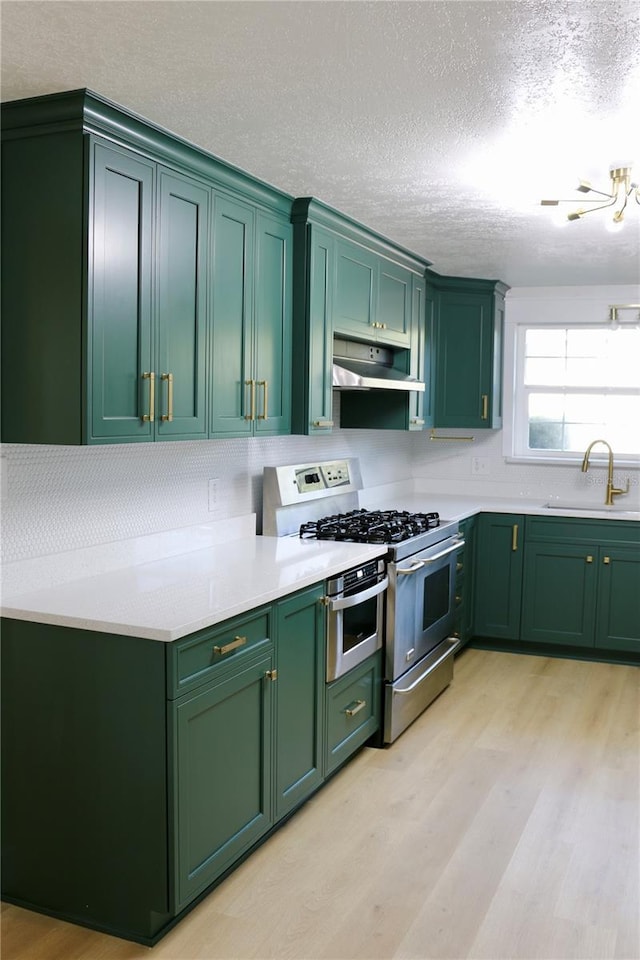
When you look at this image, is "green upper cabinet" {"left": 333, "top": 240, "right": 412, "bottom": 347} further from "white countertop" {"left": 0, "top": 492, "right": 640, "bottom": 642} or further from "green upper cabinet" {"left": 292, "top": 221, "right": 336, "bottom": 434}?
"white countertop" {"left": 0, "top": 492, "right": 640, "bottom": 642}

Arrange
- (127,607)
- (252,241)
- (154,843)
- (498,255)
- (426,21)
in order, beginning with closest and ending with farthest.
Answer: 1. (426,21)
2. (154,843)
3. (127,607)
4. (252,241)
5. (498,255)

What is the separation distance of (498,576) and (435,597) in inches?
44.2

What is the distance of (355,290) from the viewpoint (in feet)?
13.8

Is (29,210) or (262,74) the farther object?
(29,210)

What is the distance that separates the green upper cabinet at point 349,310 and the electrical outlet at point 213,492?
41 centimetres

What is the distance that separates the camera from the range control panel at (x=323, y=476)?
167 inches

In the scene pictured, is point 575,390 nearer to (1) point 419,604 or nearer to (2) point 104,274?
(1) point 419,604

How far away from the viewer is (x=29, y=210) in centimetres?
255

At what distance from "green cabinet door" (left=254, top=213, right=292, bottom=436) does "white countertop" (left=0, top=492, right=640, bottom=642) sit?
1.68ft

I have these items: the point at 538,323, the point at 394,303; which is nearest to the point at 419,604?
the point at 394,303

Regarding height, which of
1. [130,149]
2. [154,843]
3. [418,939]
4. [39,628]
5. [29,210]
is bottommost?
[418,939]

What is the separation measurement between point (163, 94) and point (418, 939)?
2.43 m

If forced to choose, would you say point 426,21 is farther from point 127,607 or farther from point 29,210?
point 127,607

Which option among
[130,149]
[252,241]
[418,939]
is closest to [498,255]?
[252,241]
